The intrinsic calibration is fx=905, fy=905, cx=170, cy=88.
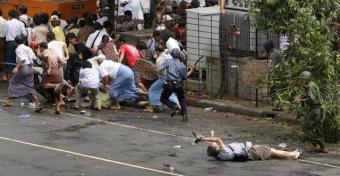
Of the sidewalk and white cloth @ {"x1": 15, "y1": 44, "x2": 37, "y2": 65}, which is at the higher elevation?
white cloth @ {"x1": 15, "y1": 44, "x2": 37, "y2": 65}

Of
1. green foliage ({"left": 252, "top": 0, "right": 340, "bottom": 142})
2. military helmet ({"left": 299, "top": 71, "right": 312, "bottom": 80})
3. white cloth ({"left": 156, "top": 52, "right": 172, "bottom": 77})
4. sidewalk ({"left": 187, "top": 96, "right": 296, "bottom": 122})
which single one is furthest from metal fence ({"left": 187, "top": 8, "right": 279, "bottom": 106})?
military helmet ({"left": 299, "top": 71, "right": 312, "bottom": 80})

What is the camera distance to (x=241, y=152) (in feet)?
47.7

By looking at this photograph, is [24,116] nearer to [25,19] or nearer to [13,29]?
[13,29]

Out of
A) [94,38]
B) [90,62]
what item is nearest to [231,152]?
[90,62]

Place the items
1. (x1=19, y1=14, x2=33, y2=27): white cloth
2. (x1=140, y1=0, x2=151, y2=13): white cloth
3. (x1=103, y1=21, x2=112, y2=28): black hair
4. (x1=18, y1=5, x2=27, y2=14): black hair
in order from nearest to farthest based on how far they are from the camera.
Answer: (x1=103, y1=21, x2=112, y2=28): black hair, (x1=19, y1=14, x2=33, y2=27): white cloth, (x1=18, y1=5, x2=27, y2=14): black hair, (x1=140, y1=0, x2=151, y2=13): white cloth

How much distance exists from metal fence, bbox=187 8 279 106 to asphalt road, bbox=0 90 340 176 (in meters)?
0.90

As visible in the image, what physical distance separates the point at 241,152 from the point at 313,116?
1683mm

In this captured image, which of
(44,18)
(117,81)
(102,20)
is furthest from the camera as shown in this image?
(102,20)

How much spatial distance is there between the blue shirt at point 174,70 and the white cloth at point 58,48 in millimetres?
2399

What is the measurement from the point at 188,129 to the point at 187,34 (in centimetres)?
400

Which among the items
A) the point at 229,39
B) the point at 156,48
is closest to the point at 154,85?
the point at 156,48

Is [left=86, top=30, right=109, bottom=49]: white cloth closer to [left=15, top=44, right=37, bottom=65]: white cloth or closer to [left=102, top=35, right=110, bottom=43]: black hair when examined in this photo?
[left=102, top=35, right=110, bottom=43]: black hair

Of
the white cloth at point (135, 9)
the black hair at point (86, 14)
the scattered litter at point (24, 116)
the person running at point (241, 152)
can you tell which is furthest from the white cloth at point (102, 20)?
the person running at point (241, 152)

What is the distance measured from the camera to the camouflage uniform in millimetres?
15297
